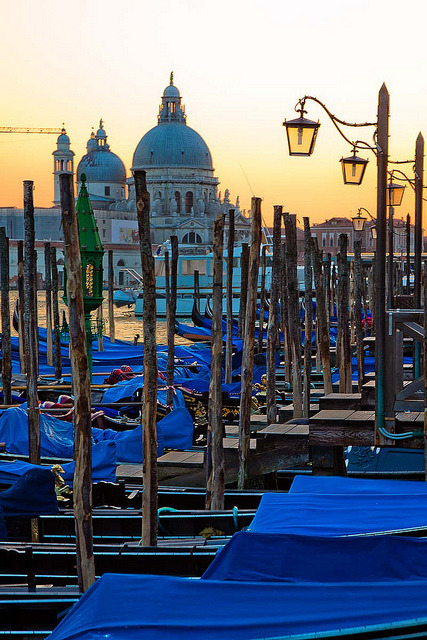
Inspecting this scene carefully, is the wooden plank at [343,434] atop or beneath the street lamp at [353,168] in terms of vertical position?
beneath

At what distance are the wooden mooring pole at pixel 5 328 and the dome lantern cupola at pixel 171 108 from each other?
147 ft

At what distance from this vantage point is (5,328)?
8.84 meters

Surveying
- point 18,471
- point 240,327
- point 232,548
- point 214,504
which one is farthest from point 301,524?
point 240,327

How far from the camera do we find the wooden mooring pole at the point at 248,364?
5090mm

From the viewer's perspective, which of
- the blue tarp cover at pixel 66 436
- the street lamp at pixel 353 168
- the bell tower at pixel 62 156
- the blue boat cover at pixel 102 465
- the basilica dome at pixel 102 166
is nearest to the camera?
the street lamp at pixel 353 168

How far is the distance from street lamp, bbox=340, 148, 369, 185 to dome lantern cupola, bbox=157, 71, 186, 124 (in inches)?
1975

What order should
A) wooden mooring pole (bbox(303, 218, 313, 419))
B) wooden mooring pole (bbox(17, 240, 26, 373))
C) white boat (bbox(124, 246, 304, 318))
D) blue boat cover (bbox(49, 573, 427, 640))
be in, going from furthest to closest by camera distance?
white boat (bbox(124, 246, 304, 318)), wooden mooring pole (bbox(17, 240, 26, 373)), wooden mooring pole (bbox(303, 218, 313, 419)), blue boat cover (bbox(49, 573, 427, 640))

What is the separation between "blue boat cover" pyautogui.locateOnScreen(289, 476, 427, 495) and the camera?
145 inches

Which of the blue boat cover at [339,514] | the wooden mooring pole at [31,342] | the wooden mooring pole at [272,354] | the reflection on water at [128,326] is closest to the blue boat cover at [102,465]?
the wooden mooring pole at [31,342]

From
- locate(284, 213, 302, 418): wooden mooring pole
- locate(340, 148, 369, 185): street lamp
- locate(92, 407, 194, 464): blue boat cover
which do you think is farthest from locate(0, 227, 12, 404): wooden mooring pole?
locate(340, 148, 369, 185): street lamp

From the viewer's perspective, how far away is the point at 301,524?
323 cm

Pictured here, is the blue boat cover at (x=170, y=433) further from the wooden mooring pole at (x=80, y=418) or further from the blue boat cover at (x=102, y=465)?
the wooden mooring pole at (x=80, y=418)

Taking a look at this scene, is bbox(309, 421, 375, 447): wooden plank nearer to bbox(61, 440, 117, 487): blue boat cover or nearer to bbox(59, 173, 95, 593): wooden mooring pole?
bbox(61, 440, 117, 487): blue boat cover

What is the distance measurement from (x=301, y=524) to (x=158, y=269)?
968 inches
